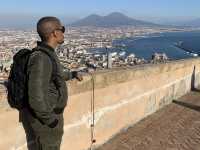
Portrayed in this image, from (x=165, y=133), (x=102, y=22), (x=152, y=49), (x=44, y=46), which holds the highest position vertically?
(x=44, y=46)

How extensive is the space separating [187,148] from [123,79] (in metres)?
1.46

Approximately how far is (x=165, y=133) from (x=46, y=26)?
3750 millimetres

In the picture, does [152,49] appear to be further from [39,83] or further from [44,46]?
[39,83]

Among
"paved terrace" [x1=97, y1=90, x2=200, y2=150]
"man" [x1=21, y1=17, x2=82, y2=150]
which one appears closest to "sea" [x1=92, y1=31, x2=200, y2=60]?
"paved terrace" [x1=97, y1=90, x2=200, y2=150]

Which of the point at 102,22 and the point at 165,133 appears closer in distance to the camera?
the point at 165,133

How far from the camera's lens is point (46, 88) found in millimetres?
3709

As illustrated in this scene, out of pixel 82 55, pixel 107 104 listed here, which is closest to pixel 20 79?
pixel 107 104

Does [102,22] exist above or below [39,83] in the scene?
below

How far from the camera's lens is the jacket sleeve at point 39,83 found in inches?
143

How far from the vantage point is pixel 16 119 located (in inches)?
188

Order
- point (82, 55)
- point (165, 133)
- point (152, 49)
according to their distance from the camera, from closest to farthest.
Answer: point (165, 133)
point (82, 55)
point (152, 49)

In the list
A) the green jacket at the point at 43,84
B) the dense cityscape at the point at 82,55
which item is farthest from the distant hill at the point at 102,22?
the green jacket at the point at 43,84

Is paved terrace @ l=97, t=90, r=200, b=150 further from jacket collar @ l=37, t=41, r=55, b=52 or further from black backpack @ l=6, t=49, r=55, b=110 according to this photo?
jacket collar @ l=37, t=41, r=55, b=52

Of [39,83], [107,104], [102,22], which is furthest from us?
[102,22]
